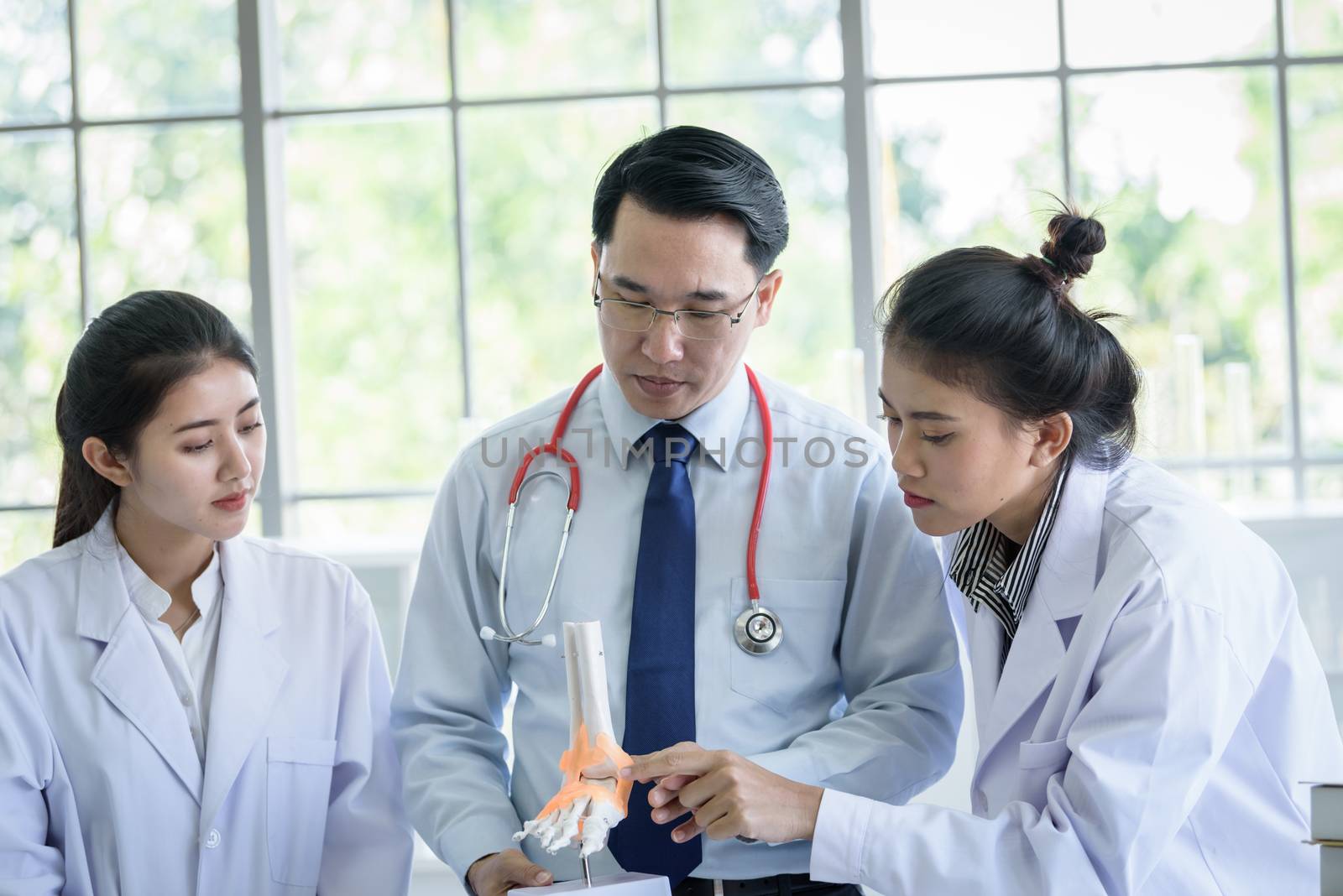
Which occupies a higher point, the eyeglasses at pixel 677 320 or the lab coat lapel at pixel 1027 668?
the eyeglasses at pixel 677 320

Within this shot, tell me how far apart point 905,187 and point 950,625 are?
253 cm

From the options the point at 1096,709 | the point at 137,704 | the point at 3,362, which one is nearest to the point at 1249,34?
the point at 1096,709

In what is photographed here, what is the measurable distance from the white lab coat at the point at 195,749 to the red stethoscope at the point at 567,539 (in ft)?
1.03

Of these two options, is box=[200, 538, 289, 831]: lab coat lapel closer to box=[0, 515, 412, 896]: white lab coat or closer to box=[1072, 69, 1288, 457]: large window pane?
box=[0, 515, 412, 896]: white lab coat

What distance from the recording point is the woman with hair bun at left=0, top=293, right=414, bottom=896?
1.73m

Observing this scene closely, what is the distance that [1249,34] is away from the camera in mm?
3871

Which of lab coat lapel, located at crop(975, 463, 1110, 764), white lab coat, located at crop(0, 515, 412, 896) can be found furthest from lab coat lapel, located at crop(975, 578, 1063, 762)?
white lab coat, located at crop(0, 515, 412, 896)

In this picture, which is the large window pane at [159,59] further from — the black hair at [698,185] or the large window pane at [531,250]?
the black hair at [698,185]

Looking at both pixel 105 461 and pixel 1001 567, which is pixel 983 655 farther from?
pixel 105 461

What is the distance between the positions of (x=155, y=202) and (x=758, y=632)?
11.8 feet

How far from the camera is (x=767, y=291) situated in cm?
182

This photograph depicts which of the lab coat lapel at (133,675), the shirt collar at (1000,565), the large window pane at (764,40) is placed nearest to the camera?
the shirt collar at (1000,565)

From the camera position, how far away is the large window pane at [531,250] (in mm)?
5852

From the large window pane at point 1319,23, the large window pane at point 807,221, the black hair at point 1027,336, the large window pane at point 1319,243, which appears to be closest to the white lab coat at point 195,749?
the black hair at point 1027,336
